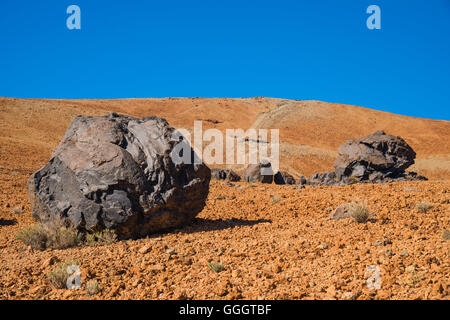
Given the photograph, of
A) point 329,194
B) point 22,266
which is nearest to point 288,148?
point 329,194

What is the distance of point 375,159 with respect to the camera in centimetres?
1873

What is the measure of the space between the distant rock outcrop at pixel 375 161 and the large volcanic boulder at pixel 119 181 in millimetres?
12605

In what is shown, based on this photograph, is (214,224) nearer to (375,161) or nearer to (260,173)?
(260,173)

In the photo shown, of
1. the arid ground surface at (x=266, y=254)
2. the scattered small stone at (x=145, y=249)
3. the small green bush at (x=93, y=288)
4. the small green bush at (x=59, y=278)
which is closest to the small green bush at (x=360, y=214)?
the arid ground surface at (x=266, y=254)

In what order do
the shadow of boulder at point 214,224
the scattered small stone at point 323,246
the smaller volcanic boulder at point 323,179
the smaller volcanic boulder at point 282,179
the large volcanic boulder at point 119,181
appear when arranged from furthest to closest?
the smaller volcanic boulder at point 282,179, the smaller volcanic boulder at point 323,179, the shadow of boulder at point 214,224, the large volcanic boulder at point 119,181, the scattered small stone at point 323,246

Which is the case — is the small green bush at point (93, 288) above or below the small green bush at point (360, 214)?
below

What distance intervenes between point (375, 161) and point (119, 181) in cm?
1485

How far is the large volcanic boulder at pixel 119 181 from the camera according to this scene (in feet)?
23.5

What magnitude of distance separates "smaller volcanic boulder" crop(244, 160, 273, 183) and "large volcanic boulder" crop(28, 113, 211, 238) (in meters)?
12.5

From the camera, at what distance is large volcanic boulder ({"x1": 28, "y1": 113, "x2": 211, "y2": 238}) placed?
715 centimetres

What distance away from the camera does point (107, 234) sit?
6.99 meters

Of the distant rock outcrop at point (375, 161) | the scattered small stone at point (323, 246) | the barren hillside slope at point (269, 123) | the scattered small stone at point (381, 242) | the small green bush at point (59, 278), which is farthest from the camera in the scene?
the barren hillside slope at point (269, 123)

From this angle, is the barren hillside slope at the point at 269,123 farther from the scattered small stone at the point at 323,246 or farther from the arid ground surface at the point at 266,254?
the scattered small stone at the point at 323,246

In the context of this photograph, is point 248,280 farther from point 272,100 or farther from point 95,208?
point 272,100
